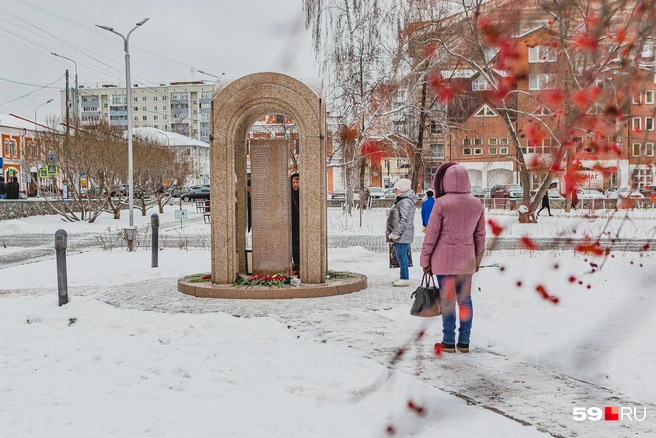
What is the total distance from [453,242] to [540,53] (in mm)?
4975

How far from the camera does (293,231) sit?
12.2 metres

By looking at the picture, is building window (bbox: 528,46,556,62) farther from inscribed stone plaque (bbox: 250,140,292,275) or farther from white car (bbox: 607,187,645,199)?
inscribed stone plaque (bbox: 250,140,292,275)

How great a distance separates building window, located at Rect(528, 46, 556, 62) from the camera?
1.85m

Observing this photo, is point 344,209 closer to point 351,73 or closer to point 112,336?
point 351,73

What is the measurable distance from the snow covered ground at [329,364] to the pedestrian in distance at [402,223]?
88 cm

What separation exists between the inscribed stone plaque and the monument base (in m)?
0.89

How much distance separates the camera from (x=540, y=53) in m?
1.89

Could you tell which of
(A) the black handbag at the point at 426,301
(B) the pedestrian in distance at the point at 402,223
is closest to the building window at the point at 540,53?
(A) the black handbag at the point at 426,301

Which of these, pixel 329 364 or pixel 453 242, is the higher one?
pixel 453 242

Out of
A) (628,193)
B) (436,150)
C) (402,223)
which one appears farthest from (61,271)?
(436,150)

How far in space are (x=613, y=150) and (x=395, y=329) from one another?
6.51 m

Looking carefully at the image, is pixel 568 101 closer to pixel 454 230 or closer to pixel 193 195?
pixel 454 230

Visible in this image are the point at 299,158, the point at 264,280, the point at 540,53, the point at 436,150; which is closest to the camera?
the point at 540,53

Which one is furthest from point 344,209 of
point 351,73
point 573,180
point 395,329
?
point 573,180
